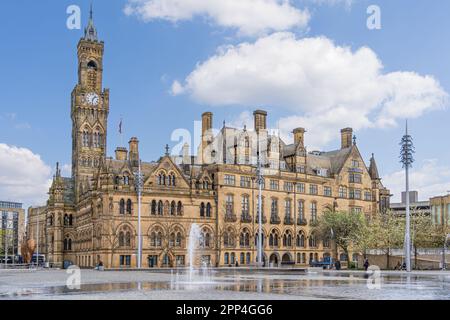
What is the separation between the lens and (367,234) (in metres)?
74.7

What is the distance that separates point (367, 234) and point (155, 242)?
26595mm

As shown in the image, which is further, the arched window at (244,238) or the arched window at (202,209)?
the arched window at (244,238)

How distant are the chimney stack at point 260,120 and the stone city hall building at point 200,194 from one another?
0.50 ft

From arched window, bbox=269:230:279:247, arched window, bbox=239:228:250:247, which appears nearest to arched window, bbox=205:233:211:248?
arched window, bbox=239:228:250:247

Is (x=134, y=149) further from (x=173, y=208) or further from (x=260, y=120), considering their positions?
(x=260, y=120)

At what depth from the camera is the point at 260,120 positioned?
3856 inches

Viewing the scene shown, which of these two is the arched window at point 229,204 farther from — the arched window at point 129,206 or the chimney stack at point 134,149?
the arched window at point 129,206

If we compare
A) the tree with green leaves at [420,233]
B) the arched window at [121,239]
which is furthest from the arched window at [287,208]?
the arched window at [121,239]

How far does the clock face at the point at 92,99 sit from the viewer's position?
366ft

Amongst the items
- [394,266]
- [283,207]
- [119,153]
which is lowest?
[394,266]

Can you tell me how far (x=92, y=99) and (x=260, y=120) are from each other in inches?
1251
